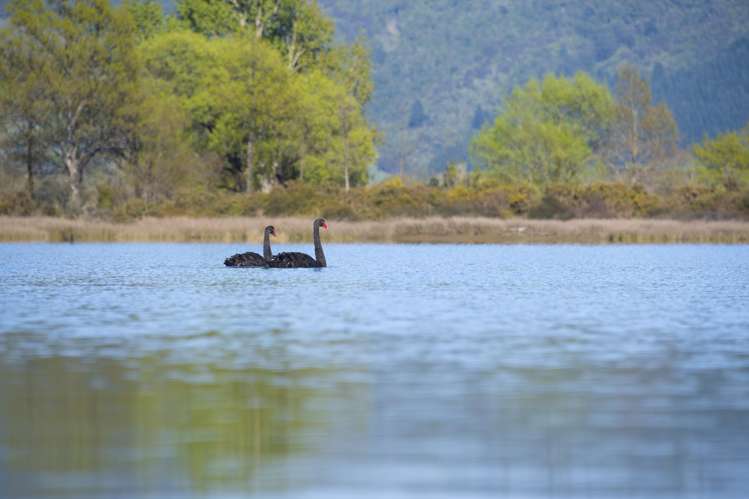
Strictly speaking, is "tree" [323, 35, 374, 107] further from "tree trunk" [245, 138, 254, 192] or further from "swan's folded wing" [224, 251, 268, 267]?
"swan's folded wing" [224, 251, 268, 267]

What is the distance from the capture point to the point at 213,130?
286ft

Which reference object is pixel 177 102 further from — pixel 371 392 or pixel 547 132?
pixel 371 392

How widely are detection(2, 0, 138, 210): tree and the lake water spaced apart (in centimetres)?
5114

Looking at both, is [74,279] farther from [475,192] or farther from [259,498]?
[475,192]

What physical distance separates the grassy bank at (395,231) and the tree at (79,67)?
37.0ft

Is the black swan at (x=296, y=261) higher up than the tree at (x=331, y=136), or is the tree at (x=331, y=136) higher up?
the tree at (x=331, y=136)

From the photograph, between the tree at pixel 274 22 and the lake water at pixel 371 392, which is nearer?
the lake water at pixel 371 392

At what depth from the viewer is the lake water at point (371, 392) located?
33.2 feet

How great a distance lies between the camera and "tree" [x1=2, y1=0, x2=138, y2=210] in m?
79.4

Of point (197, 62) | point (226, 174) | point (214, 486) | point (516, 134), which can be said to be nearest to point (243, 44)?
point (197, 62)

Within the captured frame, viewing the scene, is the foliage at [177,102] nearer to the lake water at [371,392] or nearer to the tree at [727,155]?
the tree at [727,155]

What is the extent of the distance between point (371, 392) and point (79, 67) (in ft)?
225

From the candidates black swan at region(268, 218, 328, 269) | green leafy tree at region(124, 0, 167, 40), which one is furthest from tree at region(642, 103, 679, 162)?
black swan at region(268, 218, 328, 269)

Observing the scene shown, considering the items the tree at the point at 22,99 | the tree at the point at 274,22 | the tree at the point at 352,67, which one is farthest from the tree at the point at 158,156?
the tree at the point at 352,67
